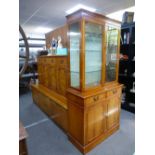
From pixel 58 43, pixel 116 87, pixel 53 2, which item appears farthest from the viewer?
pixel 53 2

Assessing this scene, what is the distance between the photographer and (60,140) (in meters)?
2.26

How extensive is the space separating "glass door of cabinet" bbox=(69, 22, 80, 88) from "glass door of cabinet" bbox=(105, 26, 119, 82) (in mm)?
538

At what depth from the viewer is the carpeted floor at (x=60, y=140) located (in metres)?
2.01

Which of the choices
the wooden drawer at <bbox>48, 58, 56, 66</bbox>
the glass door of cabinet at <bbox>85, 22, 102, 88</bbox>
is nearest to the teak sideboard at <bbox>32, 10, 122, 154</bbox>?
the glass door of cabinet at <bbox>85, 22, 102, 88</bbox>

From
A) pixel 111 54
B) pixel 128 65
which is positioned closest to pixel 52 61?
pixel 111 54

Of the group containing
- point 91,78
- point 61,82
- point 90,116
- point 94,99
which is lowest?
point 90,116

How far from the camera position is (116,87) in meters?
2.30

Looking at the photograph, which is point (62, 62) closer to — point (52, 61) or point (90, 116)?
point (52, 61)

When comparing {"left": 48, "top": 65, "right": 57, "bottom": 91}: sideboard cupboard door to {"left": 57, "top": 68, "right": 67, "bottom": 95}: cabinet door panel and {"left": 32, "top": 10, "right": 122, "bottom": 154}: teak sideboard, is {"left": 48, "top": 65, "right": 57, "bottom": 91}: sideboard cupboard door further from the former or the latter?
{"left": 32, "top": 10, "right": 122, "bottom": 154}: teak sideboard

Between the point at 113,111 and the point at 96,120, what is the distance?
18.5 inches

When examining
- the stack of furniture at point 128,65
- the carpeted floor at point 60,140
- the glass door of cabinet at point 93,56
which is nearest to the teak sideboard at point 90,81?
the glass door of cabinet at point 93,56
